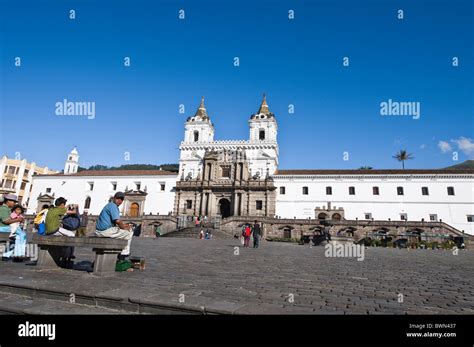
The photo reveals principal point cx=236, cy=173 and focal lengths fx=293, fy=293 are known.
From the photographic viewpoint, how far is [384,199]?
3700cm

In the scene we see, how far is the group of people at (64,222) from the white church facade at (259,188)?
29564mm

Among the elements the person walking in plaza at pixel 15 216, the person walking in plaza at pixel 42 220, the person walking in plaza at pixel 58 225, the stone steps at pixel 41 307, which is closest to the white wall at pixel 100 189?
the person walking in plaza at pixel 15 216

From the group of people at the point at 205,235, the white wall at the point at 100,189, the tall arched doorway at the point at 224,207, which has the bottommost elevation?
the group of people at the point at 205,235

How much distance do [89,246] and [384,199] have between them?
3805cm

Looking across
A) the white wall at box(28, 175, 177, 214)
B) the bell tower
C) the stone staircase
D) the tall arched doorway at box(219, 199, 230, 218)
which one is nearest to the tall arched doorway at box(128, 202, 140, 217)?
the white wall at box(28, 175, 177, 214)

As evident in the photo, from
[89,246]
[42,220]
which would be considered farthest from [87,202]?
[89,246]

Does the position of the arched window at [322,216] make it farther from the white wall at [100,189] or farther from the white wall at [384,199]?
the white wall at [100,189]

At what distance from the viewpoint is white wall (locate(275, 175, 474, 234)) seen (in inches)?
1390

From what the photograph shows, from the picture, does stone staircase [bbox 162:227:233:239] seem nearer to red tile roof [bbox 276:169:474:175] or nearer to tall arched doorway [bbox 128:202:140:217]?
tall arched doorway [bbox 128:202:140:217]

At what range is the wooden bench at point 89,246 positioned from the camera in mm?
5672

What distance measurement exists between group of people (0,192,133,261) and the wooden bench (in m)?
0.31
